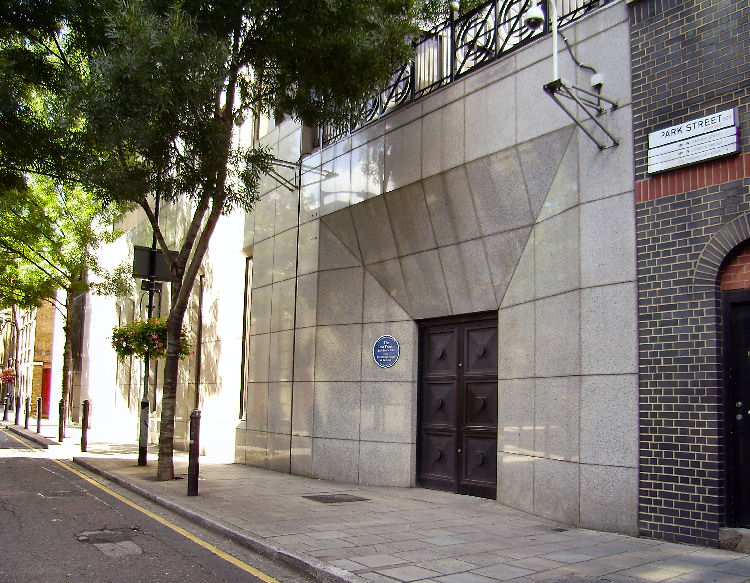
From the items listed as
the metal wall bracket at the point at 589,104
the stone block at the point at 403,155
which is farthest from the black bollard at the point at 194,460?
the metal wall bracket at the point at 589,104

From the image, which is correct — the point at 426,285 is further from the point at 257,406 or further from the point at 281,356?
the point at 257,406

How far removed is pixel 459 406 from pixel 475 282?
1.91m

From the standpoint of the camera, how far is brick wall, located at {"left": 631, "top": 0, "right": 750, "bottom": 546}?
666cm

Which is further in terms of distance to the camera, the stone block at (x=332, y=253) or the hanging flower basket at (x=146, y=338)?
the hanging flower basket at (x=146, y=338)

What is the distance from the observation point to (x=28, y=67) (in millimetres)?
12312

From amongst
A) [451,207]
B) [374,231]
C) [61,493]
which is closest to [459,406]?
[451,207]

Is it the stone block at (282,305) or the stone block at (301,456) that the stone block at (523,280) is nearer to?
the stone block at (301,456)

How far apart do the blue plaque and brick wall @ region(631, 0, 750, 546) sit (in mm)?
4755

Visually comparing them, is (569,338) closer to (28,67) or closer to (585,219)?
(585,219)

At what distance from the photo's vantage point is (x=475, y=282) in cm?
1005

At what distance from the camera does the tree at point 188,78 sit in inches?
372

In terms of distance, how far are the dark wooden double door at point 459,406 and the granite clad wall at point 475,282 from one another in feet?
0.83

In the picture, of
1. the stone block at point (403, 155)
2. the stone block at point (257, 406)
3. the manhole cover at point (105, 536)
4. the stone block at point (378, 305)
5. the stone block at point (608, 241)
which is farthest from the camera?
the stone block at point (257, 406)

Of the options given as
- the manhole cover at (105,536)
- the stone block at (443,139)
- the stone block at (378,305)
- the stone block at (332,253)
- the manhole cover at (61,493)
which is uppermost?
the stone block at (443,139)
